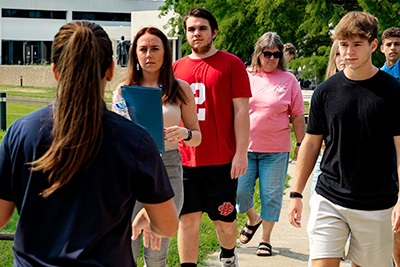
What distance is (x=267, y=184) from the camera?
6.04 meters

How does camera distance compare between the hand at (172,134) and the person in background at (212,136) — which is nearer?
the hand at (172,134)

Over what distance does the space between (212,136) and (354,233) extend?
1520 mm

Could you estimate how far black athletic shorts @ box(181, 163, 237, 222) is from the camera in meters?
4.93

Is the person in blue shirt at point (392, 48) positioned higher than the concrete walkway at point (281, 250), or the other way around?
the person in blue shirt at point (392, 48)

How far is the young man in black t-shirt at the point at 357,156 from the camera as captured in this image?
12.1ft

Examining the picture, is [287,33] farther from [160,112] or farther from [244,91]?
[160,112]

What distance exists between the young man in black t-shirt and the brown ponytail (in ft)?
6.80

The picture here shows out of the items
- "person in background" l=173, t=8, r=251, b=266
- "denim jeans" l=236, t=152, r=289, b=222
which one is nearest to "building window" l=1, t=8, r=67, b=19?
"denim jeans" l=236, t=152, r=289, b=222

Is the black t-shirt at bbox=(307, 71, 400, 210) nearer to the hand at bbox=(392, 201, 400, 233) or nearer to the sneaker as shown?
the hand at bbox=(392, 201, 400, 233)

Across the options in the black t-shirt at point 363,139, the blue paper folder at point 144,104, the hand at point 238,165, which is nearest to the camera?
the blue paper folder at point 144,104

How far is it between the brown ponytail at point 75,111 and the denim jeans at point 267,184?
161 inches

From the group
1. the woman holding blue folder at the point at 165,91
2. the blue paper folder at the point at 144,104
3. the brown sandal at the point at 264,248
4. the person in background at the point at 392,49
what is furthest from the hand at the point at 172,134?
the person in background at the point at 392,49

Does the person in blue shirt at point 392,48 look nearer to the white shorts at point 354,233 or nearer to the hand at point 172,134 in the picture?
the white shorts at point 354,233

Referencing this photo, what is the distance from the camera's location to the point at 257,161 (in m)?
6.20
